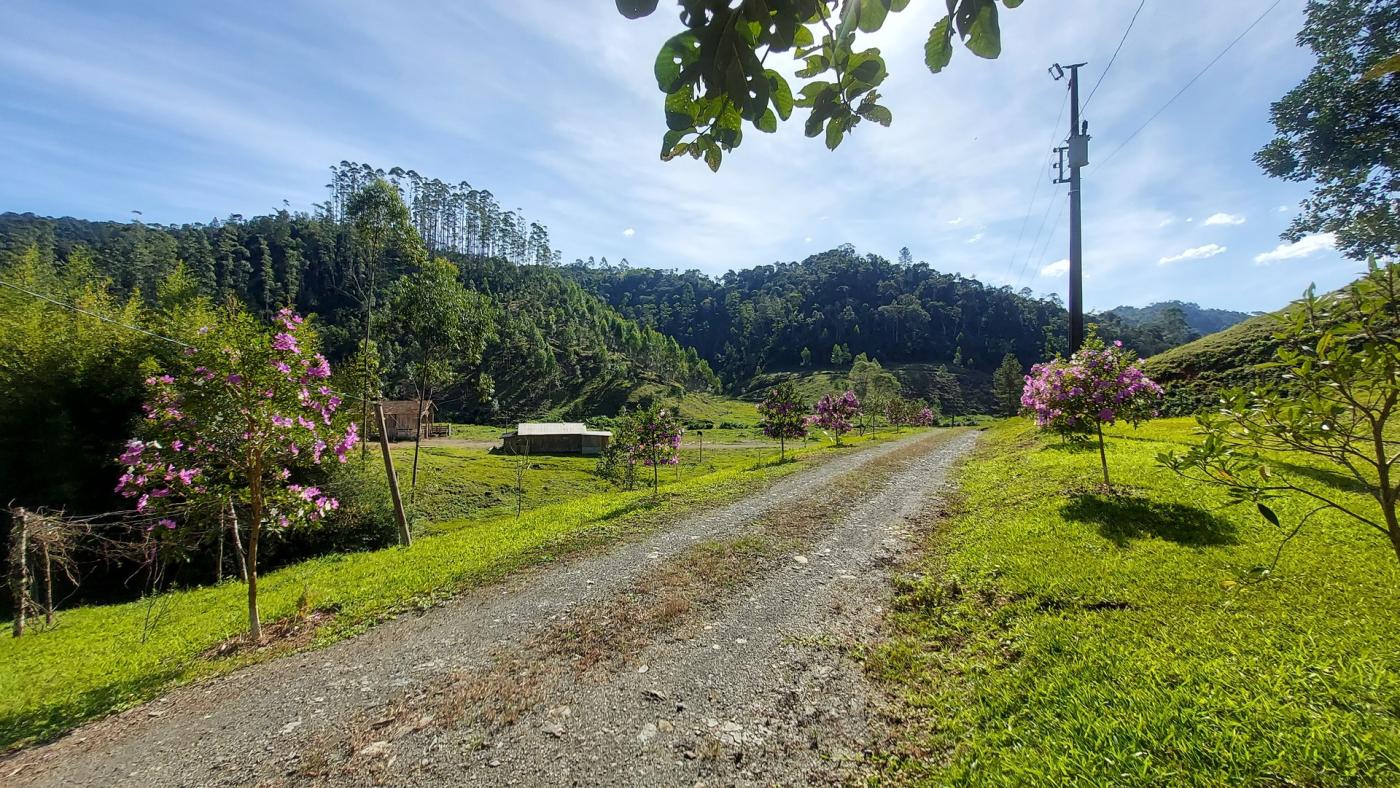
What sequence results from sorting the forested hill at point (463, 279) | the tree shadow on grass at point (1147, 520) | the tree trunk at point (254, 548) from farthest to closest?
the forested hill at point (463, 279) → the tree shadow on grass at point (1147, 520) → the tree trunk at point (254, 548)

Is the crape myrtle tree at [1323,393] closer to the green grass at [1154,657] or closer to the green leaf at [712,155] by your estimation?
the green grass at [1154,657]

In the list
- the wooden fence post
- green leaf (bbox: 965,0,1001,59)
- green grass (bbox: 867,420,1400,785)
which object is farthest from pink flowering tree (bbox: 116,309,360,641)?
green leaf (bbox: 965,0,1001,59)

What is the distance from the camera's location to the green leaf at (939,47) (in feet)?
5.82

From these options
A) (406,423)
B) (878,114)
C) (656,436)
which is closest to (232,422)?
(878,114)

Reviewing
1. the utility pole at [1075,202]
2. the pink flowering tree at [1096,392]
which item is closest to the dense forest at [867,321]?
the utility pole at [1075,202]

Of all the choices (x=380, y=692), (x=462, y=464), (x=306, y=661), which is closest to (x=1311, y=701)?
(x=380, y=692)

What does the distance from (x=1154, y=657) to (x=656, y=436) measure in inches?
637

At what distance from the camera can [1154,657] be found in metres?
3.89

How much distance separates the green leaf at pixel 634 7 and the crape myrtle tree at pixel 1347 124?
23.6 m

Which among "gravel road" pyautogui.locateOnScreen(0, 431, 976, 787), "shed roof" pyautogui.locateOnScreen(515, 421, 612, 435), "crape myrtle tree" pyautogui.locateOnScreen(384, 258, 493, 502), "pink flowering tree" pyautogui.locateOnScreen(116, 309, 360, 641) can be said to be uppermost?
"crape myrtle tree" pyautogui.locateOnScreen(384, 258, 493, 502)

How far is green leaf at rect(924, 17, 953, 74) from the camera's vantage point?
178 centimetres

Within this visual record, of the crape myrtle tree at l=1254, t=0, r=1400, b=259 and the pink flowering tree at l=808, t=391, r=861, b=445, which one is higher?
the crape myrtle tree at l=1254, t=0, r=1400, b=259

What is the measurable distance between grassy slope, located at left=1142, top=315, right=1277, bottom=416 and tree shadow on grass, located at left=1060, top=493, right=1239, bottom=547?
1667cm

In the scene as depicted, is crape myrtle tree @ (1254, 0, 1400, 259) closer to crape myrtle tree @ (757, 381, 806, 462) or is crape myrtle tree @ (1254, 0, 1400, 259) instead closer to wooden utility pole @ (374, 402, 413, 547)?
crape myrtle tree @ (757, 381, 806, 462)
